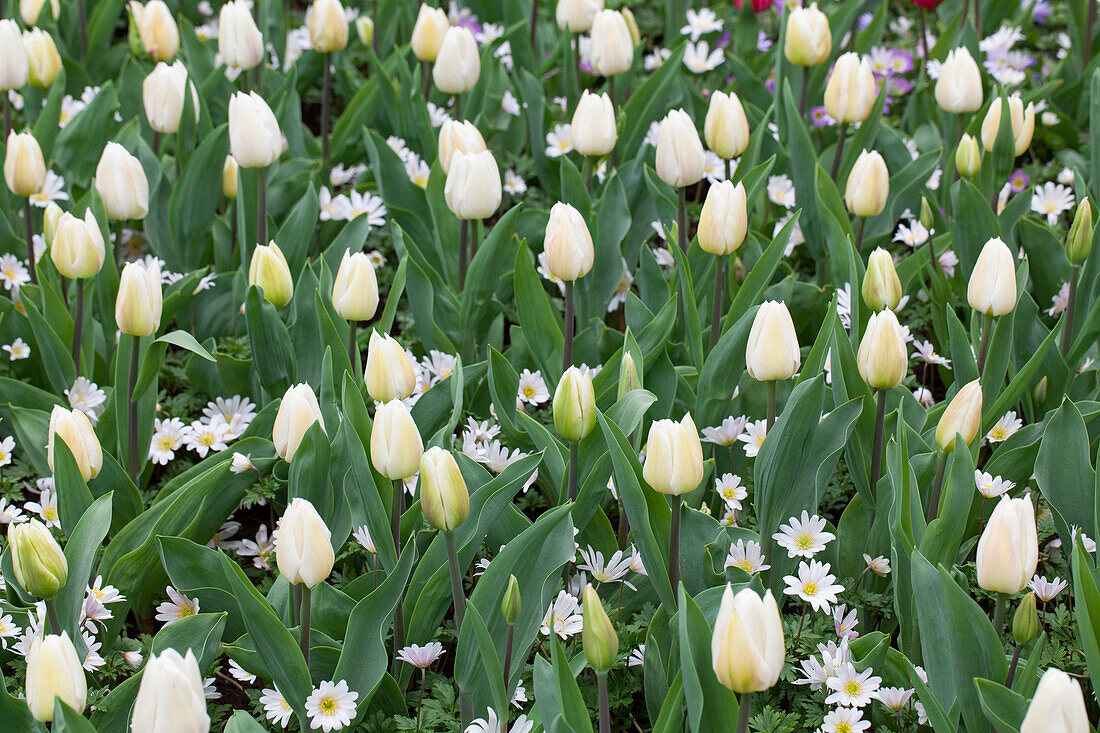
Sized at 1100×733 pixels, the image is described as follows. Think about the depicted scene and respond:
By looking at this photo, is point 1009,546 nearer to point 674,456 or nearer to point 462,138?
point 674,456

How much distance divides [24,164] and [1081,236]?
218cm

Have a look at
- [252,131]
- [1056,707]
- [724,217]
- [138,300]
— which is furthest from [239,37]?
[1056,707]

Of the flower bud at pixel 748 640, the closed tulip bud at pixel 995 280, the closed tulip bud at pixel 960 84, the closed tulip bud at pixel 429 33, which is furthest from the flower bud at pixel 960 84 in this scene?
the flower bud at pixel 748 640

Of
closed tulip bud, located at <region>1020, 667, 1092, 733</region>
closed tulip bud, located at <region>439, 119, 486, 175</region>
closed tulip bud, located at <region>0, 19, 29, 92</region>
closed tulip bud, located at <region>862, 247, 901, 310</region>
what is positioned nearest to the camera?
closed tulip bud, located at <region>1020, 667, 1092, 733</region>

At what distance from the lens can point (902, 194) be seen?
2787 millimetres

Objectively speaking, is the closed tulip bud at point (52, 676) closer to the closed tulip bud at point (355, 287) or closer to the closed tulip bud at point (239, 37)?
the closed tulip bud at point (355, 287)

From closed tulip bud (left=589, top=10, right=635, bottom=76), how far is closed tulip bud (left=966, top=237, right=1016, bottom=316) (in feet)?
4.06

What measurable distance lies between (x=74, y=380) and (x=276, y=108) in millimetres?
1041

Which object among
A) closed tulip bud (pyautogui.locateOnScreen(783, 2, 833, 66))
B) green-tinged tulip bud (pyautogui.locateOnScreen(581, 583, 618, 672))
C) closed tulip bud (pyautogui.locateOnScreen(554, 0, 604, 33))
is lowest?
green-tinged tulip bud (pyautogui.locateOnScreen(581, 583, 618, 672))

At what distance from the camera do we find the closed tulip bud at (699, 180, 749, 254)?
206cm

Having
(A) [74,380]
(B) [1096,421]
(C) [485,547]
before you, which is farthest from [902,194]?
(A) [74,380]

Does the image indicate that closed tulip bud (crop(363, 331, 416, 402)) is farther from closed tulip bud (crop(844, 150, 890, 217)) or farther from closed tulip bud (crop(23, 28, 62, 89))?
closed tulip bud (crop(23, 28, 62, 89))

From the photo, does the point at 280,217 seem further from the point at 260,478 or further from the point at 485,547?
the point at 485,547

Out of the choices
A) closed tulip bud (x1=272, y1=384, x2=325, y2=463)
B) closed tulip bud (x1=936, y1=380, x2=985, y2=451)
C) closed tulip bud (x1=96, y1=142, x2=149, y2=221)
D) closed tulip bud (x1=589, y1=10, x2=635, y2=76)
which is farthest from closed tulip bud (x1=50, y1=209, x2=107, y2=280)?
closed tulip bud (x1=936, y1=380, x2=985, y2=451)
